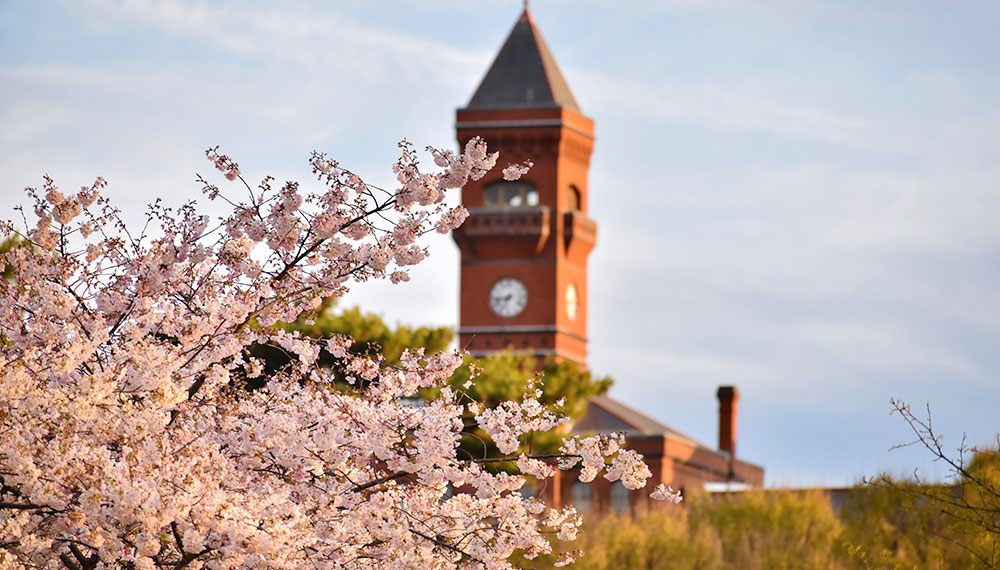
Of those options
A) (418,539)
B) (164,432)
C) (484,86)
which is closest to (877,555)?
(418,539)

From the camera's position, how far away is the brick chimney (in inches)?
2724

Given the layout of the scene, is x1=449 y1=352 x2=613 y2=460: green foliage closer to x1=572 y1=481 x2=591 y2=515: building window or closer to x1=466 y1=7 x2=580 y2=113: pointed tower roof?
x1=572 y1=481 x2=591 y2=515: building window

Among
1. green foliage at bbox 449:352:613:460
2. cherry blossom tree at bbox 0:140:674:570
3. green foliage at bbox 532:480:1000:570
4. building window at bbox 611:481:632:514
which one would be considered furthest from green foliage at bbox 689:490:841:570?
cherry blossom tree at bbox 0:140:674:570

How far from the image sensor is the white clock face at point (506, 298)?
6888cm

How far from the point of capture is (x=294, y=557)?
11367 millimetres

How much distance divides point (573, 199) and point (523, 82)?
5340mm

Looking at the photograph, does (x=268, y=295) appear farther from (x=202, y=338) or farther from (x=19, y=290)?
(x=19, y=290)

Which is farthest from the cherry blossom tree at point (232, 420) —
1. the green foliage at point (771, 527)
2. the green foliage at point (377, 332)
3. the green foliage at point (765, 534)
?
the green foliage at point (377, 332)

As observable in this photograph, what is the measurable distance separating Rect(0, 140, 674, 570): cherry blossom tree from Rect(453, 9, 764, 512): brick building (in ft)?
179

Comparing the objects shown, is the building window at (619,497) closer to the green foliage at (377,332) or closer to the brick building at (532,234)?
the brick building at (532,234)

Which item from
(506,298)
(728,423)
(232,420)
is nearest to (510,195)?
(506,298)

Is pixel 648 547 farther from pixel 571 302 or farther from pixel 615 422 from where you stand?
pixel 571 302

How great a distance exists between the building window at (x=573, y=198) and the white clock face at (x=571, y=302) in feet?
10.8

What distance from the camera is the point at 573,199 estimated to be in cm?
7044
